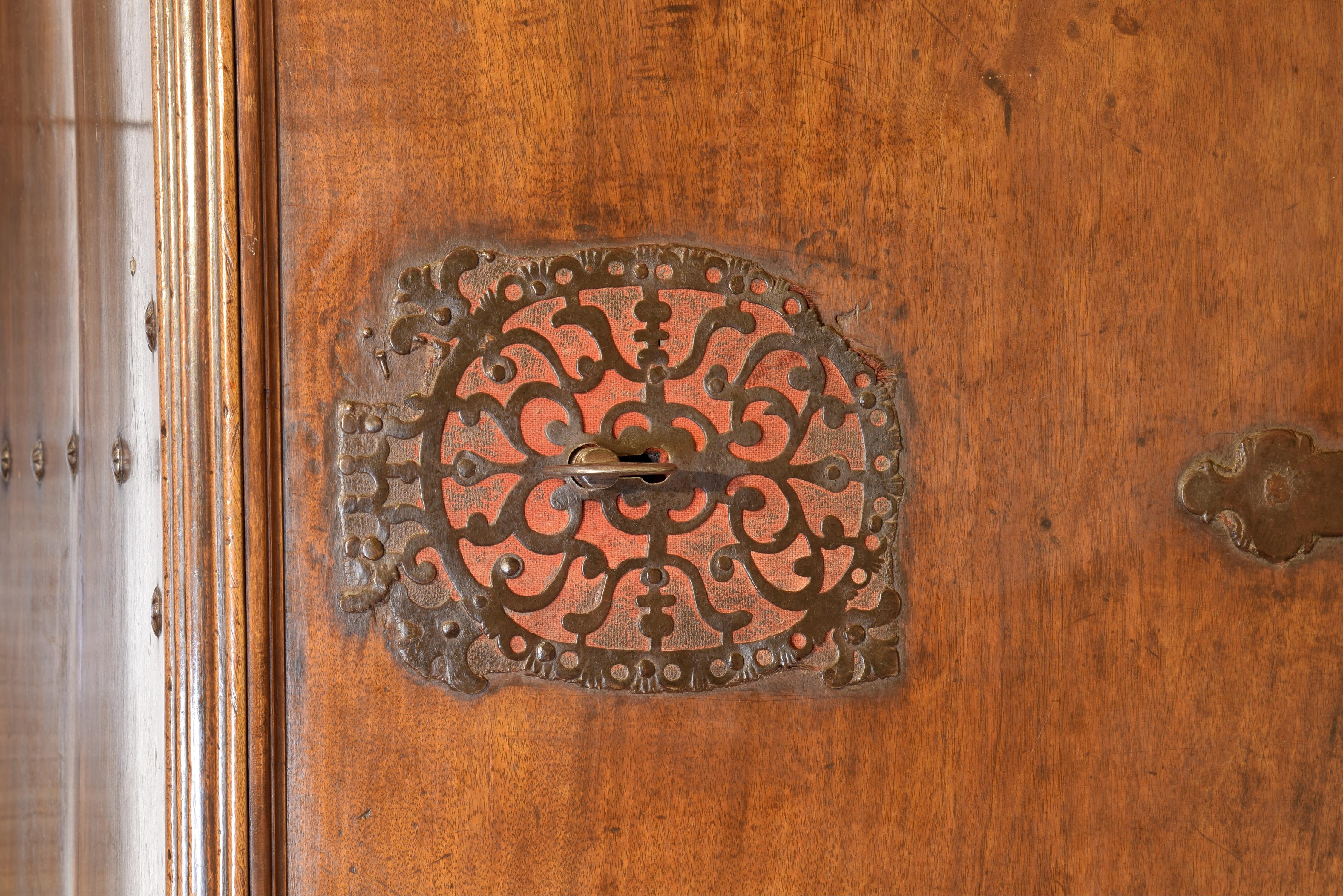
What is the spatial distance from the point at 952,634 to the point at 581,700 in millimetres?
247

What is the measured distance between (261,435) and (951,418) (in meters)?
0.44

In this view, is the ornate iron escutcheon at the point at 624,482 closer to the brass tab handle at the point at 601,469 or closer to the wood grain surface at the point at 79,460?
the brass tab handle at the point at 601,469

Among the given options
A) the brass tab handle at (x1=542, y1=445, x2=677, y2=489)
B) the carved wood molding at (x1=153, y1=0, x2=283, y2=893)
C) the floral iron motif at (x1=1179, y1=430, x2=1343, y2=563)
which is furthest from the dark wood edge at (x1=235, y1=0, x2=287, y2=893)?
the floral iron motif at (x1=1179, y1=430, x2=1343, y2=563)

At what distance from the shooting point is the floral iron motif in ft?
2.09

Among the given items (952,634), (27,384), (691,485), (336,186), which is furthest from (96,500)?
(952,634)

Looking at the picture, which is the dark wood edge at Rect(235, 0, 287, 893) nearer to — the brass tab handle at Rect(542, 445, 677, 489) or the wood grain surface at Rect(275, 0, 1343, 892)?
the wood grain surface at Rect(275, 0, 1343, 892)

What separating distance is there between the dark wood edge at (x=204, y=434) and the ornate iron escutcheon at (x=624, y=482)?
7 cm

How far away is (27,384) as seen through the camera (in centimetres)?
76

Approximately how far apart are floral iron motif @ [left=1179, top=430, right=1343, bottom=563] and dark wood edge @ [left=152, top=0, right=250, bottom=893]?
61 cm

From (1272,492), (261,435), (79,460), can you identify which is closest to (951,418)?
(1272,492)

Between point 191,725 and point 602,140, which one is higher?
point 602,140

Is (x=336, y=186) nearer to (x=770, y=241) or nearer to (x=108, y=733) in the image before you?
(x=770, y=241)

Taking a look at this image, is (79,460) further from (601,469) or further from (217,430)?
(601,469)

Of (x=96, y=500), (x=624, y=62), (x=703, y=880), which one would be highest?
(x=624, y=62)
